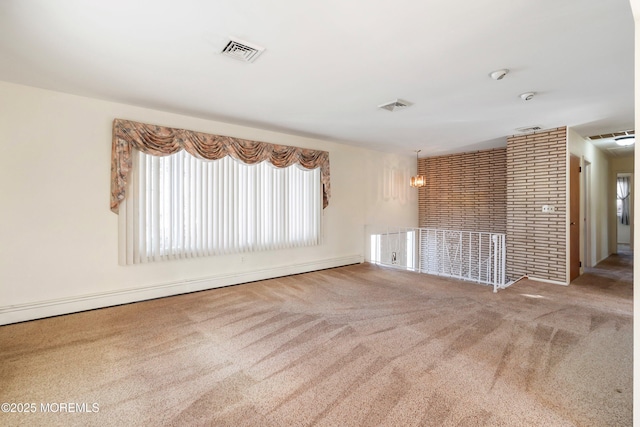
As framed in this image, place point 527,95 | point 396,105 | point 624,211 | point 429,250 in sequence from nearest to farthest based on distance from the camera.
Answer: point 527,95, point 396,105, point 429,250, point 624,211

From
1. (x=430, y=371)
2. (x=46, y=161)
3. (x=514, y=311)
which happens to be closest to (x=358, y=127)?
(x=514, y=311)

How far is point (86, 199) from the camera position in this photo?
353cm

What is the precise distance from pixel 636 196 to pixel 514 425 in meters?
1.40

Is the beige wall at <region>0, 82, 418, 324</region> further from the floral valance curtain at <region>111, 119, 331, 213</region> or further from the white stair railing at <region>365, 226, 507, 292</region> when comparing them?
the white stair railing at <region>365, 226, 507, 292</region>

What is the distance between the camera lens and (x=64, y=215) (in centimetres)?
339

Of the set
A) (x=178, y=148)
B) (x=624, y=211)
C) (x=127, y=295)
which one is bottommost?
(x=127, y=295)

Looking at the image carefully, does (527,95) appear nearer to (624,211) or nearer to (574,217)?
(574,217)

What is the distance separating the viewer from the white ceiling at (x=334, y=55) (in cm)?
194

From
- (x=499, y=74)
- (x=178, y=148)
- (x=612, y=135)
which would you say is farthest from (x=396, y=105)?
(x=612, y=135)

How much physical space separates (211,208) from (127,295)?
1559 millimetres

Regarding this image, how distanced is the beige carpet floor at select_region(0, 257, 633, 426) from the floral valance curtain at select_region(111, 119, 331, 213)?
5.65 ft

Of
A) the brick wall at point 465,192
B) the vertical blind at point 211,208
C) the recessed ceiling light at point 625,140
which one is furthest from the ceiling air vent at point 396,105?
the recessed ceiling light at point 625,140

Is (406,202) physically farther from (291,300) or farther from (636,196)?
(636,196)

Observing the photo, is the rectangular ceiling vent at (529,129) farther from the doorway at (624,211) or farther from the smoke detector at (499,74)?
the doorway at (624,211)
